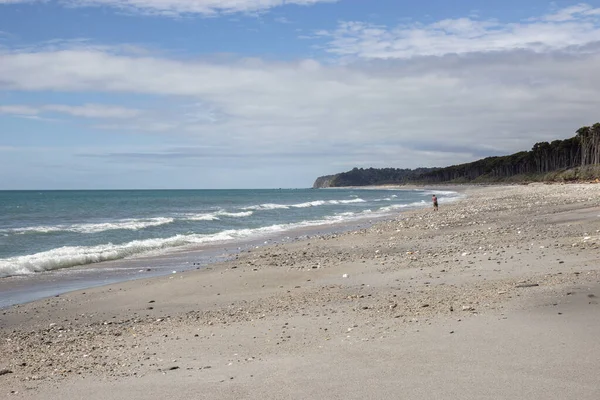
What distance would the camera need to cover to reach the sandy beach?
19.1 ft

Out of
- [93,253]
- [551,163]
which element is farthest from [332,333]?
[551,163]

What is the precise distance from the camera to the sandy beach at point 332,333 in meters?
5.82

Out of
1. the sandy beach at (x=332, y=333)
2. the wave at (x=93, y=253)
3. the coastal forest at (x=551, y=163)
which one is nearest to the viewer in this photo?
the sandy beach at (x=332, y=333)

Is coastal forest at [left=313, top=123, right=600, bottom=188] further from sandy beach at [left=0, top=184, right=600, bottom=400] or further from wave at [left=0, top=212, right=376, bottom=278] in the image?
sandy beach at [left=0, top=184, right=600, bottom=400]

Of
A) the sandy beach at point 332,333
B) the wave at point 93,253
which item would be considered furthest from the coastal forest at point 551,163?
the sandy beach at point 332,333

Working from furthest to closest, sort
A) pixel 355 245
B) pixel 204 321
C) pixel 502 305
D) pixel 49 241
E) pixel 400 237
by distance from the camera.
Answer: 1. pixel 49 241
2. pixel 400 237
3. pixel 355 245
4. pixel 204 321
5. pixel 502 305

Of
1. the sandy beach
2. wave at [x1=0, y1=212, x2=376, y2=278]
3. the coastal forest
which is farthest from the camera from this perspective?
the coastal forest

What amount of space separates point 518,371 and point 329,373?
1.95m

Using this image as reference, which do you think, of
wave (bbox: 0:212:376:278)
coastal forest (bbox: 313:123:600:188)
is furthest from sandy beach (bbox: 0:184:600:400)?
coastal forest (bbox: 313:123:600:188)

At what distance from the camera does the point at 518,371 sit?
580cm

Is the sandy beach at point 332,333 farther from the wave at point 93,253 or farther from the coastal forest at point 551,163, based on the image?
the coastal forest at point 551,163

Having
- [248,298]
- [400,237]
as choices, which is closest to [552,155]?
[400,237]

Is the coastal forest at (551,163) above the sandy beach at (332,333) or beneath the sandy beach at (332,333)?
above

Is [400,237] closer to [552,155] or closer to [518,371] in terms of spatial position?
[518,371]
